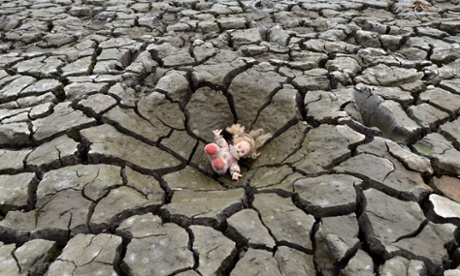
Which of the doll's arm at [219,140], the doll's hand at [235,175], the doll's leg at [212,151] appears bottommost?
the doll's hand at [235,175]

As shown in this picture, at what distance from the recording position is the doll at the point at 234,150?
8.25 ft

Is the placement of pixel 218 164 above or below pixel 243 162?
above

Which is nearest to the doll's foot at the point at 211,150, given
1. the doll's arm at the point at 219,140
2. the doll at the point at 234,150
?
the doll at the point at 234,150

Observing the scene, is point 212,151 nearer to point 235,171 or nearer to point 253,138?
point 235,171

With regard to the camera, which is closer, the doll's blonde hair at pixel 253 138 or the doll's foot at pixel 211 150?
the doll's foot at pixel 211 150

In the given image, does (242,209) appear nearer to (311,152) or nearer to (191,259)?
(191,259)

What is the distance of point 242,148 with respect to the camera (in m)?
2.59

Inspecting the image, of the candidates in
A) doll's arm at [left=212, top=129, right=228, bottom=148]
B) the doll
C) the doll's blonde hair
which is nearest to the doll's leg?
the doll

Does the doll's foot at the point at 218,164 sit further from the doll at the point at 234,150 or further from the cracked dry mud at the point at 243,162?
the cracked dry mud at the point at 243,162

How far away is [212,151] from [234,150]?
7.6 inches

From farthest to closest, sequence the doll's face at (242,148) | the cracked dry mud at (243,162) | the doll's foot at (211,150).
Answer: the doll's face at (242,148)
the doll's foot at (211,150)
the cracked dry mud at (243,162)

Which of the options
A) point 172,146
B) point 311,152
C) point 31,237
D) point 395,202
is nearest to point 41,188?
point 31,237

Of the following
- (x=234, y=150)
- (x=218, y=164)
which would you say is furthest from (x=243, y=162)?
(x=218, y=164)

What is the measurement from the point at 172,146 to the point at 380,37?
8.54 feet
